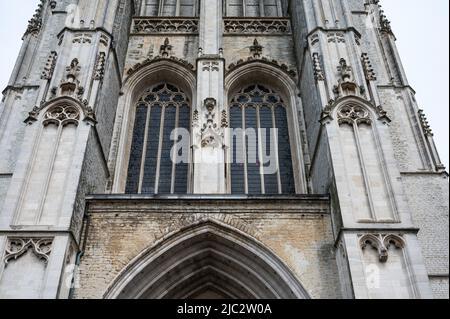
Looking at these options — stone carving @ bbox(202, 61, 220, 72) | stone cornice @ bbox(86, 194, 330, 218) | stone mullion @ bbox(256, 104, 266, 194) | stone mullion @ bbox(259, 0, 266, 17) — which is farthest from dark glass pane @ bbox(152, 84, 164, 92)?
stone cornice @ bbox(86, 194, 330, 218)

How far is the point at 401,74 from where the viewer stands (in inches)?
603

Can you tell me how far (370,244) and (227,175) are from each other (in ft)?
14.3

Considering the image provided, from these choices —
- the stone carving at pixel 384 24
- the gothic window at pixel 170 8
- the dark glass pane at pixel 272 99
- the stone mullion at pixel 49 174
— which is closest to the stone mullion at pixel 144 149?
the stone mullion at pixel 49 174

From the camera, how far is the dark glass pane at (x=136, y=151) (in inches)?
529

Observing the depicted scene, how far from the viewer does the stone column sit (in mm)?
11859

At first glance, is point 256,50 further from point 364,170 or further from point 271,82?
point 364,170

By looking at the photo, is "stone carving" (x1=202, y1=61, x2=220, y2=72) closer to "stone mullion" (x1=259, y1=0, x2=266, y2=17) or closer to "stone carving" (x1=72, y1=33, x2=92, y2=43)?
"stone carving" (x1=72, y1=33, x2=92, y2=43)

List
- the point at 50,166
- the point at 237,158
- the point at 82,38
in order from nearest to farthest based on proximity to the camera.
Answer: the point at 50,166, the point at 82,38, the point at 237,158

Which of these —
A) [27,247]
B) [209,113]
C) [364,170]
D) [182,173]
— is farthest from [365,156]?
[27,247]

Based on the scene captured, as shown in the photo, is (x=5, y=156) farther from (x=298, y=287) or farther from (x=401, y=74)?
(x=401, y=74)

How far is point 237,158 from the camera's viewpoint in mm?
13898

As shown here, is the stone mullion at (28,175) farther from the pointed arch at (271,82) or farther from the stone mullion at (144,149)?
the pointed arch at (271,82)

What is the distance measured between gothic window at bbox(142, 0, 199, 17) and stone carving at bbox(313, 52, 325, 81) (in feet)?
20.7

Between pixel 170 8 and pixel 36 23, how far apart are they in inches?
178
